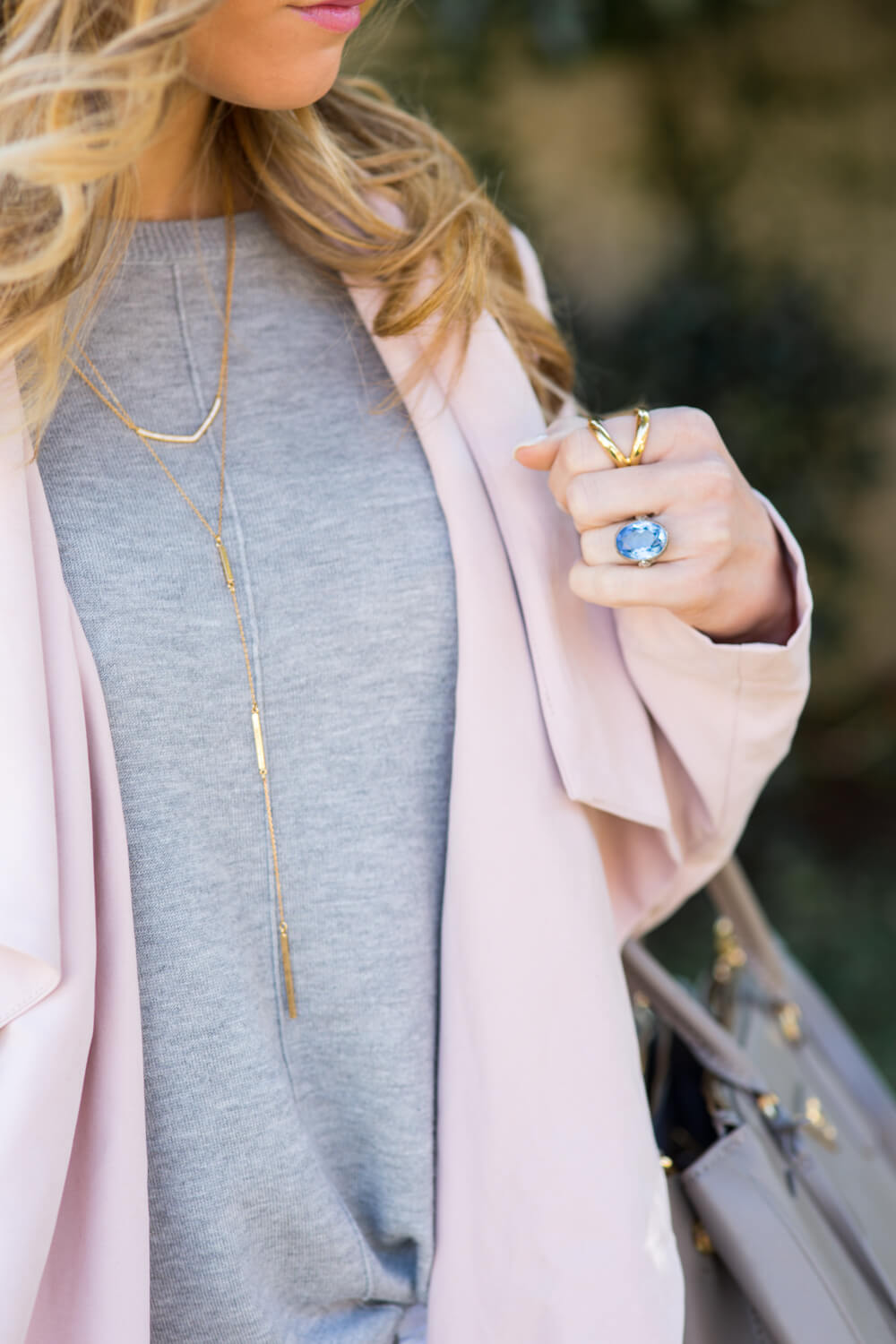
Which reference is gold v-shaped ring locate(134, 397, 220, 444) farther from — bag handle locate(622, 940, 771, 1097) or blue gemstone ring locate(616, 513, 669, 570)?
bag handle locate(622, 940, 771, 1097)

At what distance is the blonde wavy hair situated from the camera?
0.92 meters

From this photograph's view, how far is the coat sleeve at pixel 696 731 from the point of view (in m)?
1.20

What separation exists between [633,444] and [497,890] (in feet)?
1.36

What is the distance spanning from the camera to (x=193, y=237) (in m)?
1.25

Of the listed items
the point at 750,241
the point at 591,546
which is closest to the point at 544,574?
the point at 591,546

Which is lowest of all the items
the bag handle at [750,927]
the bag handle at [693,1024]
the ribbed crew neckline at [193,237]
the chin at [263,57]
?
the bag handle at [750,927]

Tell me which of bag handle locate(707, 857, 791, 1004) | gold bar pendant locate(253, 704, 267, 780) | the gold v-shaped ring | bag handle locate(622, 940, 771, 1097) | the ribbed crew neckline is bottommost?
bag handle locate(707, 857, 791, 1004)

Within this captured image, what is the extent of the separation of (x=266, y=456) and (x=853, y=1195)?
108 cm

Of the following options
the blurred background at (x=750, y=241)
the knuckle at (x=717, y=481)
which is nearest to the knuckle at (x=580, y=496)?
the knuckle at (x=717, y=481)

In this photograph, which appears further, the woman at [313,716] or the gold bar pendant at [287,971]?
the gold bar pendant at [287,971]

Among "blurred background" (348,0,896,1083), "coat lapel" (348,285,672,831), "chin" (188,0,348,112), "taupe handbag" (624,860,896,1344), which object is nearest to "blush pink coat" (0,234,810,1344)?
"coat lapel" (348,285,672,831)

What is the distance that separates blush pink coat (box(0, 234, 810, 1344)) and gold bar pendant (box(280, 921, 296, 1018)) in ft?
0.47

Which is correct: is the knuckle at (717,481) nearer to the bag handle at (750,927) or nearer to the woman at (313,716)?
the woman at (313,716)

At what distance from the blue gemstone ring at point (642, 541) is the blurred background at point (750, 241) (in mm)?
2459
